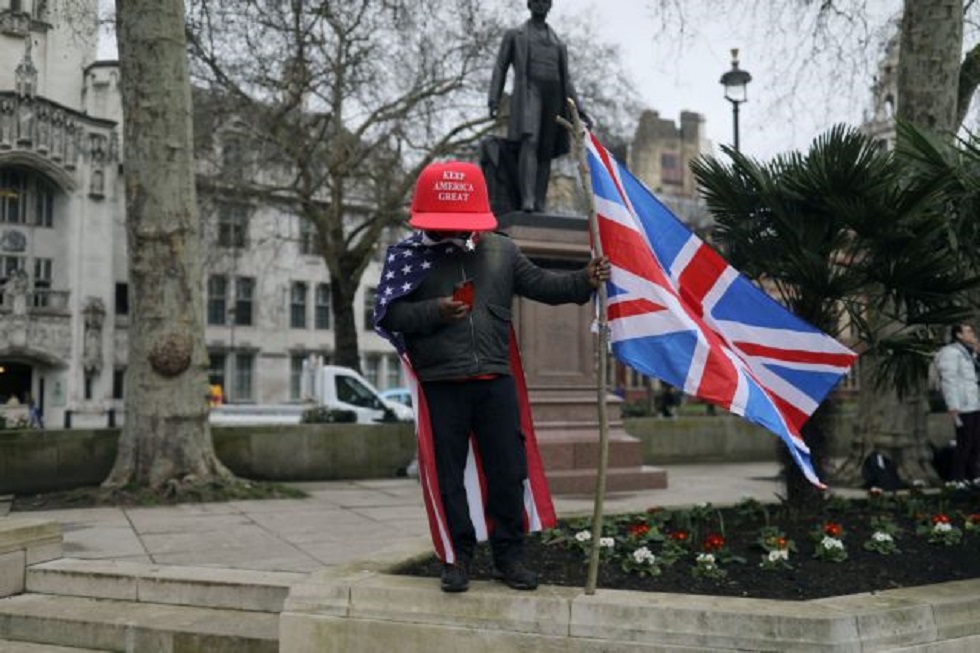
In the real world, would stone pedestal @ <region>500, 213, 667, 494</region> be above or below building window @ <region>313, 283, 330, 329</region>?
below

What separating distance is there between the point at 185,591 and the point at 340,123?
20.7 m

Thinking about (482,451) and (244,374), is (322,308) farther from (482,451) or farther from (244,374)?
(482,451)

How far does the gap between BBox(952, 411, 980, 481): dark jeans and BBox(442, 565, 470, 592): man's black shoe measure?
7803mm

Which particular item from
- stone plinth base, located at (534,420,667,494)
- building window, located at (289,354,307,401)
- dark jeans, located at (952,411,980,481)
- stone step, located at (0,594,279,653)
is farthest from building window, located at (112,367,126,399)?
stone step, located at (0,594,279,653)

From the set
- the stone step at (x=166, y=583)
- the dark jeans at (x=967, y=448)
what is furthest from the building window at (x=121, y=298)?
the stone step at (x=166, y=583)

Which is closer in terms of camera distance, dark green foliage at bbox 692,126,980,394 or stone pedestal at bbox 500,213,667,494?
dark green foliage at bbox 692,126,980,394

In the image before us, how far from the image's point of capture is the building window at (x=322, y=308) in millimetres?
53625

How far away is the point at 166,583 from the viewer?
5340 mm

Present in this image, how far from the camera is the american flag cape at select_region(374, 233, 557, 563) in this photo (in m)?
4.25

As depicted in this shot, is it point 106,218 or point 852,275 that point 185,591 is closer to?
point 852,275

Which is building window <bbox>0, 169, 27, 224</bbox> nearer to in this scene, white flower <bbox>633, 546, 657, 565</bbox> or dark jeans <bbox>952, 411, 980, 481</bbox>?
dark jeans <bbox>952, 411, 980, 481</bbox>

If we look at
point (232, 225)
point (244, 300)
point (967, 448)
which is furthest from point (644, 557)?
point (244, 300)

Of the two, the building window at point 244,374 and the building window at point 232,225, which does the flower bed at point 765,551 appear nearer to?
the building window at point 232,225

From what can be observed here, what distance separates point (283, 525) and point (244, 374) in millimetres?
45180
